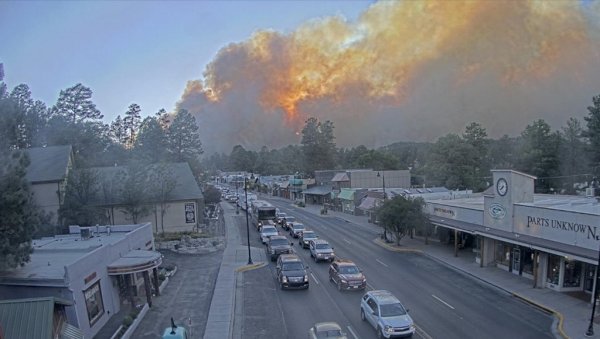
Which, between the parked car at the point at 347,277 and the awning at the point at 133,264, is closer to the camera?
the awning at the point at 133,264

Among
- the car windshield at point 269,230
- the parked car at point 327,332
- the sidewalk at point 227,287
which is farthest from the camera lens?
the car windshield at point 269,230

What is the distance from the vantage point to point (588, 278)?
79.0 feet

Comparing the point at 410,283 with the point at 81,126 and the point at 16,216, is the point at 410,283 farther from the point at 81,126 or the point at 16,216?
the point at 81,126

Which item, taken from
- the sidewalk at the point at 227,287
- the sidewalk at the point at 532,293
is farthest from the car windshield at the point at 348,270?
the sidewalk at the point at 532,293

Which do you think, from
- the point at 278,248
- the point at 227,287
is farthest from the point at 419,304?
the point at 278,248

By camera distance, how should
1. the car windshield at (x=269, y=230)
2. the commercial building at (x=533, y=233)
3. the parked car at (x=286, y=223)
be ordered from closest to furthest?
the commercial building at (x=533, y=233) < the car windshield at (x=269, y=230) < the parked car at (x=286, y=223)

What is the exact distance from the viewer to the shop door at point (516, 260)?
28.6m

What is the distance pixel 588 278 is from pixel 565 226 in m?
2.98

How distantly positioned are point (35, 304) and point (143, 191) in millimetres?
33347

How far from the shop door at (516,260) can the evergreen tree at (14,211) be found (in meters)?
27.3

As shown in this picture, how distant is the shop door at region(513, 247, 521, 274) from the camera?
28609mm

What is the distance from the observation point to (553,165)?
62.0 m

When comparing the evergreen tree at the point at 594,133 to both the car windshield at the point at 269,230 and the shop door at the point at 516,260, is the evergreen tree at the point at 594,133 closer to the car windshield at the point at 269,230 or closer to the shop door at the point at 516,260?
the shop door at the point at 516,260

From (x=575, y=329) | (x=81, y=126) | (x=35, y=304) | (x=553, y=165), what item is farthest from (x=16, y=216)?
(x=553, y=165)
